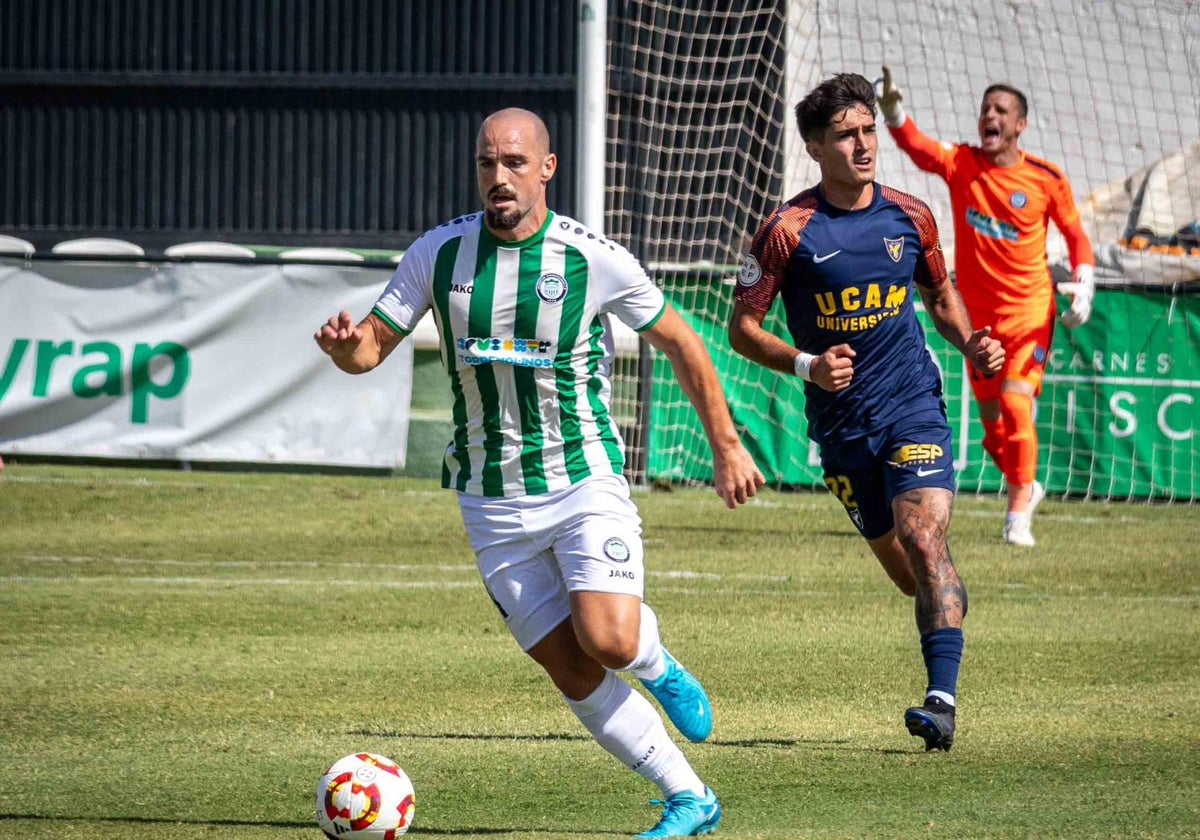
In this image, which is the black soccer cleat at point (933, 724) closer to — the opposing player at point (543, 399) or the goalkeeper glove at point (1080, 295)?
the opposing player at point (543, 399)

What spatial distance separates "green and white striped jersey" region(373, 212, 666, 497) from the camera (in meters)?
5.29

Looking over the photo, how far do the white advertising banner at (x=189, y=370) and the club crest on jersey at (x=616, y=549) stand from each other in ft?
30.3

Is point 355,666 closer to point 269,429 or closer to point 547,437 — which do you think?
point 547,437

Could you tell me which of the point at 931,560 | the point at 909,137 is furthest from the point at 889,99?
the point at 931,560

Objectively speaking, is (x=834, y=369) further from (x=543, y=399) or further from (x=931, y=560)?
(x=543, y=399)

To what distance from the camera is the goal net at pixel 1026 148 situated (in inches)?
554

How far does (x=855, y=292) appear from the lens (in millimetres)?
6801

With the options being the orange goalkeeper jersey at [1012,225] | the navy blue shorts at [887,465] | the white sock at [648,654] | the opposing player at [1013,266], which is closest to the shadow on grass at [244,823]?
the white sock at [648,654]

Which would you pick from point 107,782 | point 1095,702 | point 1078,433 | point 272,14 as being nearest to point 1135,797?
point 1095,702

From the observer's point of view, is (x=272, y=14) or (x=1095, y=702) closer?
(x=1095, y=702)

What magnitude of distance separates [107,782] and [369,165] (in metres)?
20.7

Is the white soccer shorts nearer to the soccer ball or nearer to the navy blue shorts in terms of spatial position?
the soccer ball

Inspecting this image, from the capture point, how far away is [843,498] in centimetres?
701

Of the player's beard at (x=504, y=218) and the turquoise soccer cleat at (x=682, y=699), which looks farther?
the turquoise soccer cleat at (x=682, y=699)
